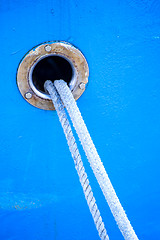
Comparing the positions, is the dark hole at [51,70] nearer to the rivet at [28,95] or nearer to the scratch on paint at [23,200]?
the rivet at [28,95]

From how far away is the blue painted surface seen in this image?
719mm

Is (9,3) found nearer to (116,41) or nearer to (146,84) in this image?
(116,41)

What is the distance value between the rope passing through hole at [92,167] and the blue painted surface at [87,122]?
0.12 metres

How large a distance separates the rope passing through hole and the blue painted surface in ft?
0.40

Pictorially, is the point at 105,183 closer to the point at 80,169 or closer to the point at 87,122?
the point at 80,169

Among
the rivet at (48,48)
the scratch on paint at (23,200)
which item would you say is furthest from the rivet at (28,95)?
the scratch on paint at (23,200)

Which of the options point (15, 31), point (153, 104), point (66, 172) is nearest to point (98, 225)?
point (66, 172)

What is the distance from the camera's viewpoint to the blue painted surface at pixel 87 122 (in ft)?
2.36

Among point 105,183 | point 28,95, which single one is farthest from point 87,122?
point 105,183

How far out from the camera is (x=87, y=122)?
33.3 inches

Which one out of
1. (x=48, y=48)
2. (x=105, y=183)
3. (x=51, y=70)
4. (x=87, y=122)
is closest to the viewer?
(x=105, y=183)

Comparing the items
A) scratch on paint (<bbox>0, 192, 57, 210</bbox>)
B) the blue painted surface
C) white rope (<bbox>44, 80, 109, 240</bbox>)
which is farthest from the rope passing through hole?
scratch on paint (<bbox>0, 192, 57, 210</bbox>)

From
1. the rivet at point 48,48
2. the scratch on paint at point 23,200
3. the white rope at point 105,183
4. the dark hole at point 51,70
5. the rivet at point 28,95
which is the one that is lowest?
the white rope at point 105,183

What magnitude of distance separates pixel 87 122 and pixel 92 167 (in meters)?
0.30
